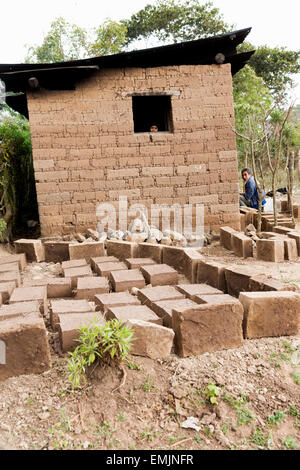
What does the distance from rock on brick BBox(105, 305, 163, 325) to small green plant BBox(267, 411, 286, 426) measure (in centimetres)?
109

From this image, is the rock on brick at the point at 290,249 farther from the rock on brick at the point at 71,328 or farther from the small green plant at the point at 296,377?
the rock on brick at the point at 71,328

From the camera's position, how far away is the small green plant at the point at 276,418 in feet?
7.57

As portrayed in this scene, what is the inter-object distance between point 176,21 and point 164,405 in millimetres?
21337

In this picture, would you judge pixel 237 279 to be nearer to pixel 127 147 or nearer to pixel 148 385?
pixel 148 385

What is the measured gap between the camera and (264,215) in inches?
298

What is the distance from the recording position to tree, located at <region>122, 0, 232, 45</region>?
19719 mm

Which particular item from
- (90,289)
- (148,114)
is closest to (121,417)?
(90,289)

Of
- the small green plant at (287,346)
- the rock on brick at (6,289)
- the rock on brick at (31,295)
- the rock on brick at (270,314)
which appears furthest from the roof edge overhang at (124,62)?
the small green plant at (287,346)

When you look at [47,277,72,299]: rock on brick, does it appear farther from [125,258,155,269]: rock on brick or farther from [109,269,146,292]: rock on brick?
[125,258,155,269]: rock on brick

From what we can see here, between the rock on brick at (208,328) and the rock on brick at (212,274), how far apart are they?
119cm

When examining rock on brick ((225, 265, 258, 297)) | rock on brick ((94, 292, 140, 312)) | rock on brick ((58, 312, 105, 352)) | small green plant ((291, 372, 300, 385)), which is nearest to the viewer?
small green plant ((291, 372, 300, 385))

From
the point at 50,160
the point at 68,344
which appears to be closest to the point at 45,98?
the point at 50,160

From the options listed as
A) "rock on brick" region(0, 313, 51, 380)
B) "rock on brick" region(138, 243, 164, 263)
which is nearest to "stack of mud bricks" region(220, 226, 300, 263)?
"rock on brick" region(138, 243, 164, 263)

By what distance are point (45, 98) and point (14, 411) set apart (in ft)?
19.9
